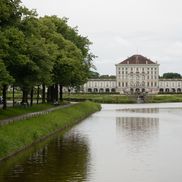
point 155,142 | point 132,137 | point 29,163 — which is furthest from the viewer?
point 132,137

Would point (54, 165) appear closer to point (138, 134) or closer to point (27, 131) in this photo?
point (27, 131)

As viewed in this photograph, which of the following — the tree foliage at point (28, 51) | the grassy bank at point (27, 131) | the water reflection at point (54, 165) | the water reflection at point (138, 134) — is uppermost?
the tree foliage at point (28, 51)

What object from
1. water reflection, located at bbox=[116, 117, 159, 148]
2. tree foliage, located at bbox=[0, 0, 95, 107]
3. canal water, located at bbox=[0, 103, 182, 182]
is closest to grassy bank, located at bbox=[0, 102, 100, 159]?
canal water, located at bbox=[0, 103, 182, 182]

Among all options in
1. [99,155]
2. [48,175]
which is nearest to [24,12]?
[99,155]

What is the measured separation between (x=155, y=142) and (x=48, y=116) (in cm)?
1336

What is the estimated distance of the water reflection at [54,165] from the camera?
24.5 metres

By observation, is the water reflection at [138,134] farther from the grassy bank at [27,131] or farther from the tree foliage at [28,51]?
the tree foliage at [28,51]

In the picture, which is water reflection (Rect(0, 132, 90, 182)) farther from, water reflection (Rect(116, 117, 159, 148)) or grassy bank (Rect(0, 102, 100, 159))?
water reflection (Rect(116, 117, 159, 148))

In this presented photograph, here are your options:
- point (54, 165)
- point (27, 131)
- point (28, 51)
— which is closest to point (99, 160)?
point (54, 165)

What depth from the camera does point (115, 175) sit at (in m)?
25.2

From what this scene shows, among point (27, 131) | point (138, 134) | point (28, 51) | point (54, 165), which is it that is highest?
point (28, 51)

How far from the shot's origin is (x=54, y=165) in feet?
91.6

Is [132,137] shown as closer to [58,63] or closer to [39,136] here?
[39,136]

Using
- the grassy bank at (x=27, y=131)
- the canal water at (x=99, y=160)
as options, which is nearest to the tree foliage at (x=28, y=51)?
the grassy bank at (x=27, y=131)
